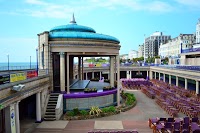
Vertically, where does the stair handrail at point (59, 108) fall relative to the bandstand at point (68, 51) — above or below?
below

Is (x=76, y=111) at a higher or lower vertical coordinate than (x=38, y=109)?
lower

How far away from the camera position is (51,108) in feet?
71.9

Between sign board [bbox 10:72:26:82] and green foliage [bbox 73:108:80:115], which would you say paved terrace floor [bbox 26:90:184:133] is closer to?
green foliage [bbox 73:108:80:115]

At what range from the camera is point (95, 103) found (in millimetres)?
24375

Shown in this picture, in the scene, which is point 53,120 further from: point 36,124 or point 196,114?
point 196,114

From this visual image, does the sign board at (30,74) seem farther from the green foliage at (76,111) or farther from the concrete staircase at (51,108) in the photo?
the green foliage at (76,111)

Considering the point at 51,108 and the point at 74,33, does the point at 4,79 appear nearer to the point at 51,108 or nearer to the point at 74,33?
the point at 51,108

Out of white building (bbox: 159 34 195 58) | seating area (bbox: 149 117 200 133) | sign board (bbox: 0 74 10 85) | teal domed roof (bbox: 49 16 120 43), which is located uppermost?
white building (bbox: 159 34 195 58)

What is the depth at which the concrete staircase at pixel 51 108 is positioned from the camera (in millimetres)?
20969

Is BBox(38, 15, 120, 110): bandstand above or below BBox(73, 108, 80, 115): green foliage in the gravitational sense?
above

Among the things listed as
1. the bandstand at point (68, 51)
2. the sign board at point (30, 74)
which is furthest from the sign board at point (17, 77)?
the bandstand at point (68, 51)

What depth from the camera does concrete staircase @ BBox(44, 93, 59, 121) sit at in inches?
826

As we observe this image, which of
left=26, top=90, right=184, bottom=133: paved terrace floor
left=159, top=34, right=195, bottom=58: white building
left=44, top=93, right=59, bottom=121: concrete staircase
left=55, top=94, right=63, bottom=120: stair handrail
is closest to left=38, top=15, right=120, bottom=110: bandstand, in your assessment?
left=55, top=94, right=63, bottom=120: stair handrail

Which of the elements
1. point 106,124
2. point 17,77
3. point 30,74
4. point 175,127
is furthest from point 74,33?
point 175,127
